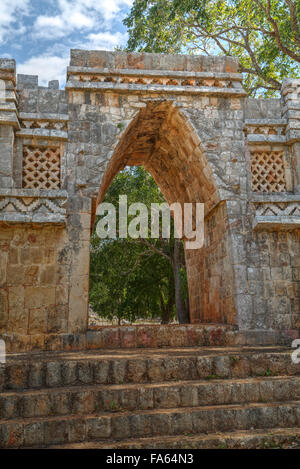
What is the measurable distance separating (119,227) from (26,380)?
10.0 meters

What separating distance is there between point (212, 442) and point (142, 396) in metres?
0.74

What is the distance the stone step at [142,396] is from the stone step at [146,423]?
0.12m

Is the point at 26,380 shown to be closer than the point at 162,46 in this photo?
Yes

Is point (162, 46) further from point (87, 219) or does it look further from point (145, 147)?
point (87, 219)

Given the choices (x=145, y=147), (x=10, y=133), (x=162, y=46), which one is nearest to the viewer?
(x=10, y=133)

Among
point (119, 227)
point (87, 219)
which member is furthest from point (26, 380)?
point (119, 227)

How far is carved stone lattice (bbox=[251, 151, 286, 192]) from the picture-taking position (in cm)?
701

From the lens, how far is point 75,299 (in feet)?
19.9

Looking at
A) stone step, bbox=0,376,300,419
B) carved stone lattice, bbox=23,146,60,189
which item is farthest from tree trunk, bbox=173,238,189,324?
stone step, bbox=0,376,300,419

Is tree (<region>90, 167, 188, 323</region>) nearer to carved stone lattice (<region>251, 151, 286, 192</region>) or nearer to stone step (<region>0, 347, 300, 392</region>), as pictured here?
carved stone lattice (<region>251, 151, 286, 192</region>)
